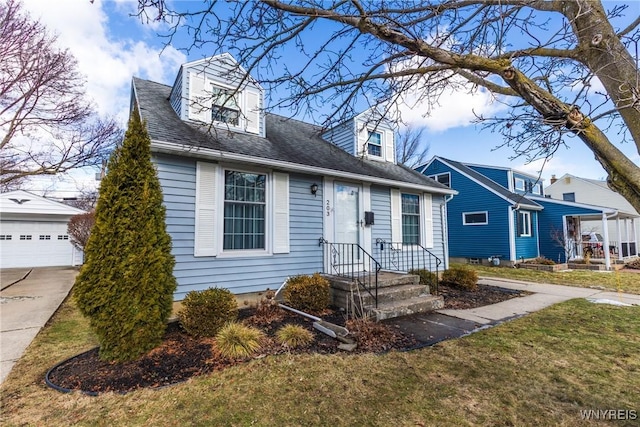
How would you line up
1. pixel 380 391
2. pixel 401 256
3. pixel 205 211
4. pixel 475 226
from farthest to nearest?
pixel 475 226 → pixel 401 256 → pixel 205 211 → pixel 380 391

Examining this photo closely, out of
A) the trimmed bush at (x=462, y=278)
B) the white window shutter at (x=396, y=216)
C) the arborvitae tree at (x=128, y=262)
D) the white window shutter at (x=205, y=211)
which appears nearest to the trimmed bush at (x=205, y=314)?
the arborvitae tree at (x=128, y=262)

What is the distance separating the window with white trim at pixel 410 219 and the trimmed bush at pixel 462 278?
1347 millimetres

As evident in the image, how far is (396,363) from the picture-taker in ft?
11.8

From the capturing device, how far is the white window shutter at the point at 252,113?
286 inches

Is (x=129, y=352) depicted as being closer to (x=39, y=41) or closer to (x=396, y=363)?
(x=396, y=363)

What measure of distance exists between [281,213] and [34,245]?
1462 cm

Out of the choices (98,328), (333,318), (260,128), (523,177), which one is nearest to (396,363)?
(333,318)

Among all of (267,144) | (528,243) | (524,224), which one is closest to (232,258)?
(267,144)

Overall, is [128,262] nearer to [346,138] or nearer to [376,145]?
[346,138]

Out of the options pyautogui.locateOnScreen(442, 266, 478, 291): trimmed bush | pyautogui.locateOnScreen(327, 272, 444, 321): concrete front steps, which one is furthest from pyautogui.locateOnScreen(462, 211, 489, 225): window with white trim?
pyautogui.locateOnScreen(327, 272, 444, 321): concrete front steps

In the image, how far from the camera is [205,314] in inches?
174

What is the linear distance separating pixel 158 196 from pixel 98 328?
172 cm

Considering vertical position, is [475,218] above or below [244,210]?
above

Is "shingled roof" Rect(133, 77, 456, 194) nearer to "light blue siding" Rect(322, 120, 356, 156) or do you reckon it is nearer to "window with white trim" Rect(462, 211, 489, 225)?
"light blue siding" Rect(322, 120, 356, 156)
